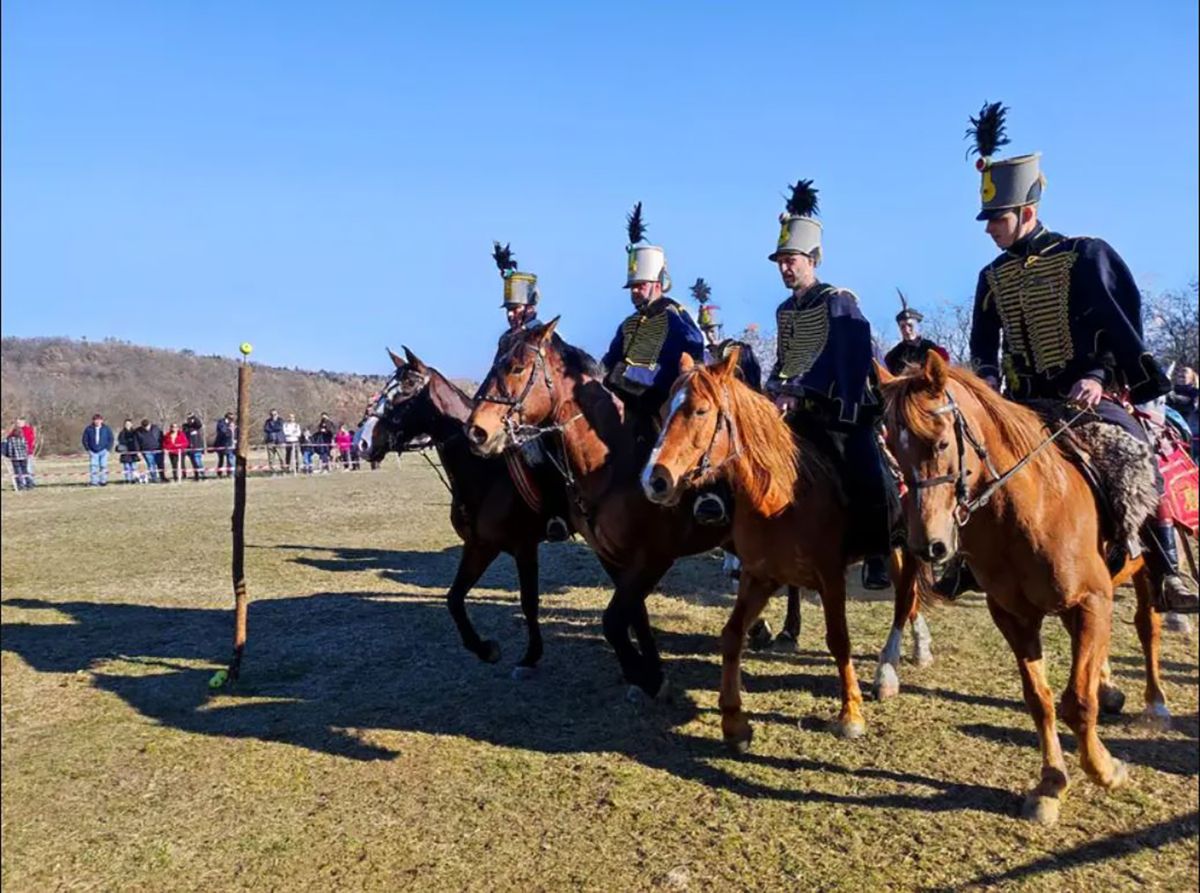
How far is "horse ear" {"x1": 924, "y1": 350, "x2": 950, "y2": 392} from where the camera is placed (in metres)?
3.68

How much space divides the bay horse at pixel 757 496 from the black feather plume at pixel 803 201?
1821 millimetres

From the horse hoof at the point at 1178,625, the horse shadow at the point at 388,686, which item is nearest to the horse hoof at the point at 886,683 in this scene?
the horse shadow at the point at 388,686

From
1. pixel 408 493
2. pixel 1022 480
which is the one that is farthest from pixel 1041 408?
pixel 408 493

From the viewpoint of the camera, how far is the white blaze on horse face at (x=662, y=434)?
4.53m

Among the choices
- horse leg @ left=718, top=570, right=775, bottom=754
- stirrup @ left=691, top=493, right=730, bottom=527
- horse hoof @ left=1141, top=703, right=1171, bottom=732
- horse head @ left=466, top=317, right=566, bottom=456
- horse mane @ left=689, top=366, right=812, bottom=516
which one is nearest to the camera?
horse mane @ left=689, top=366, right=812, bottom=516

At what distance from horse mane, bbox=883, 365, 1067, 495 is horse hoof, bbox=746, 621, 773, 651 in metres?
3.46

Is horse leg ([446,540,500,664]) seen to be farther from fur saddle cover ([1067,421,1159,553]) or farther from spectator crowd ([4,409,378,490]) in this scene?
fur saddle cover ([1067,421,1159,553])

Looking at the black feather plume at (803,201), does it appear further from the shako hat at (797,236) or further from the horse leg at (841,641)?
the horse leg at (841,641)

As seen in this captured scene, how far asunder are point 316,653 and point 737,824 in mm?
4391

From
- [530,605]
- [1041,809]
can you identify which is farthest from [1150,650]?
[530,605]

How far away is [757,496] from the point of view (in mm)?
4898

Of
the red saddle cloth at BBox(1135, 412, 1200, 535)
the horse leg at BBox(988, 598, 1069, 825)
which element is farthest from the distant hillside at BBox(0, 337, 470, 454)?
the red saddle cloth at BBox(1135, 412, 1200, 535)

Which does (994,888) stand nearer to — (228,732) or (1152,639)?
(1152,639)

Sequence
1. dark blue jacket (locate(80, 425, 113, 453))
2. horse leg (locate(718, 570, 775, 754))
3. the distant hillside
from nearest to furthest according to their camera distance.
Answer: horse leg (locate(718, 570, 775, 754))
the distant hillside
dark blue jacket (locate(80, 425, 113, 453))
